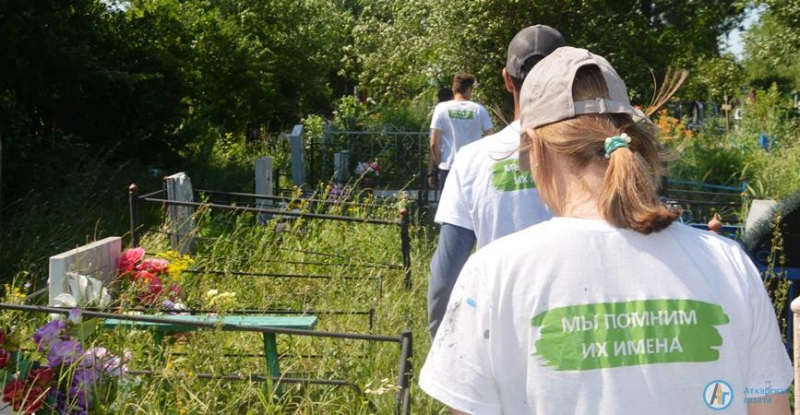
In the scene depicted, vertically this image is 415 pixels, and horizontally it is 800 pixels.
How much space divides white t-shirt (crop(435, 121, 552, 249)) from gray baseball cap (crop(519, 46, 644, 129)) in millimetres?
1259

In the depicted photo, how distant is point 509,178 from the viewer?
3.14 m

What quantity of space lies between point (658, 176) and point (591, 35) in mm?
14730

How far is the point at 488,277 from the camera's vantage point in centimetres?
166

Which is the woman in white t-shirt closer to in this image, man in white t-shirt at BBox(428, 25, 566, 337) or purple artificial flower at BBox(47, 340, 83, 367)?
man in white t-shirt at BBox(428, 25, 566, 337)

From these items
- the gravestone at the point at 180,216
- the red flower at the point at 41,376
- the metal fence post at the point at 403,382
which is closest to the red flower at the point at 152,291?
the gravestone at the point at 180,216

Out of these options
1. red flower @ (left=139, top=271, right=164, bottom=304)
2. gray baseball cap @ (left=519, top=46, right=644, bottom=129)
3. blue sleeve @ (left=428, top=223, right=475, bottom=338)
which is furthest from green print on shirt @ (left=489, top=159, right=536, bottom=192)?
red flower @ (left=139, top=271, right=164, bottom=304)

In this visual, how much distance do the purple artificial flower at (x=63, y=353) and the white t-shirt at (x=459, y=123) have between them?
516 cm

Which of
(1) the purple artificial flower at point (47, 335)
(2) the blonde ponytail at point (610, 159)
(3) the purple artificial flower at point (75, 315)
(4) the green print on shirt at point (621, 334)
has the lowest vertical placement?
(1) the purple artificial flower at point (47, 335)

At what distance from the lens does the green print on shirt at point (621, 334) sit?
5.31 ft

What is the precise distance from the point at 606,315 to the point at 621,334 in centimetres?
4

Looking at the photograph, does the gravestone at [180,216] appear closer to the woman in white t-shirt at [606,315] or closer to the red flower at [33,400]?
the red flower at [33,400]

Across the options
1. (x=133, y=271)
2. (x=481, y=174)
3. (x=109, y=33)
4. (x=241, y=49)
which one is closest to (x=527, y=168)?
(x=481, y=174)

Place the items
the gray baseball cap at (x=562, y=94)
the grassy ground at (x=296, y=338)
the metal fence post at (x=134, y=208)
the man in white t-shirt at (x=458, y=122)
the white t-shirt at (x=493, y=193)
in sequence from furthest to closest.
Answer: the man in white t-shirt at (x=458, y=122), the metal fence post at (x=134, y=208), the grassy ground at (x=296, y=338), the white t-shirt at (x=493, y=193), the gray baseball cap at (x=562, y=94)

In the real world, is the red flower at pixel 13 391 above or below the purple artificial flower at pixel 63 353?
below
